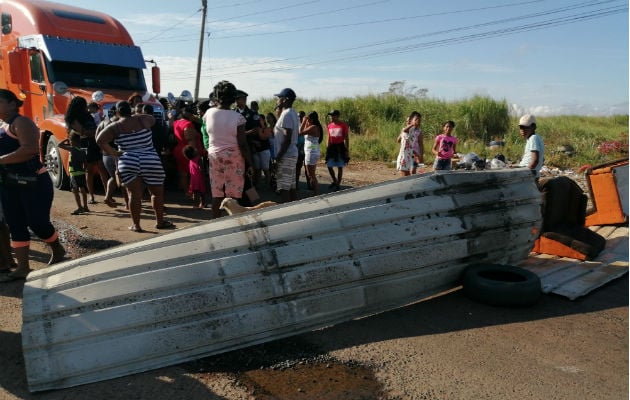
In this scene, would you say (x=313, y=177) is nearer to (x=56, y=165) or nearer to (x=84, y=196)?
(x=84, y=196)

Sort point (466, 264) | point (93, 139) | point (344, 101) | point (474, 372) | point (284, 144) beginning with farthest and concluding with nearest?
point (344, 101) < point (93, 139) < point (284, 144) < point (466, 264) < point (474, 372)

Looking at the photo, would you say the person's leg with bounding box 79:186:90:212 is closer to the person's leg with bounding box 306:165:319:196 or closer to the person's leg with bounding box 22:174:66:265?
the person's leg with bounding box 22:174:66:265

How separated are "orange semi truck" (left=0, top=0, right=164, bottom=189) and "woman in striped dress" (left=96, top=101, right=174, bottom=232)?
2.95 meters

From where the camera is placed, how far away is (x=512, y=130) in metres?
21.0

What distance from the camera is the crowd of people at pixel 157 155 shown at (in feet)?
14.9

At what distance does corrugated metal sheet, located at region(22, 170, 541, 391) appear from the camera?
10.8 feet

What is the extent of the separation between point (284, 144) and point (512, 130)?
16927mm

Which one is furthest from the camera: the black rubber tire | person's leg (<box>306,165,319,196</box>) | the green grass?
the green grass

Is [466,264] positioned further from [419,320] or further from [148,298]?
[148,298]

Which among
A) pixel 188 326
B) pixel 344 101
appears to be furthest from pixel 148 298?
pixel 344 101

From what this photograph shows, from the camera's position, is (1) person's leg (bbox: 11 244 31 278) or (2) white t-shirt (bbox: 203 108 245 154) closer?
(1) person's leg (bbox: 11 244 31 278)

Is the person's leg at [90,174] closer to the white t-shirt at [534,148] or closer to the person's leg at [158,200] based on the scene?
the person's leg at [158,200]

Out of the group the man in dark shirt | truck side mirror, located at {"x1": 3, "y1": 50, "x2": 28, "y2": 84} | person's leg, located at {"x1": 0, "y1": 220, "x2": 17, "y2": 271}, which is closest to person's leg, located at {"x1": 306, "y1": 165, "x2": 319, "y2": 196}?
the man in dark shirt

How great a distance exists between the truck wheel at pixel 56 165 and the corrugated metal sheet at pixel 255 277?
6.08 meters
